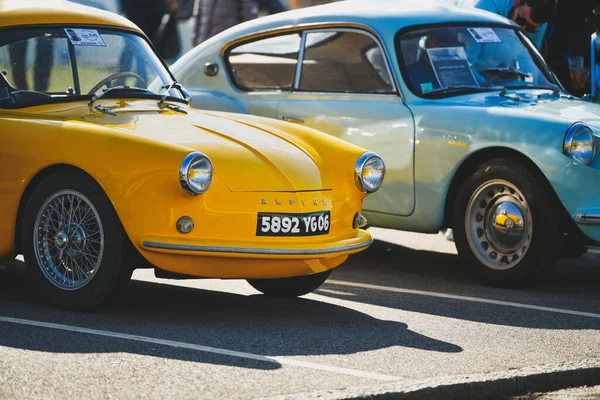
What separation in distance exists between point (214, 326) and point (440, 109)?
2.64 m

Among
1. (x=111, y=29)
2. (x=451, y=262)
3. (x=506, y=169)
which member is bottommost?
(x=451, y=262)

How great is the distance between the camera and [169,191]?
5.64 m

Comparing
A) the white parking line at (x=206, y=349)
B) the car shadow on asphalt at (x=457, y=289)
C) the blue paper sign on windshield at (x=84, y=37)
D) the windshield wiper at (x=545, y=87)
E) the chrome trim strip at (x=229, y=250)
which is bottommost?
the car shadow on asphalt at (x=457, y=289)

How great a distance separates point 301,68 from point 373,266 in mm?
1606

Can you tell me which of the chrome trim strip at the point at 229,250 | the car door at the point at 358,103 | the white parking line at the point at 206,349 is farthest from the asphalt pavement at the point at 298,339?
the car door at the point at 358,103

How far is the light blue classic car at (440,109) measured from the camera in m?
7.09

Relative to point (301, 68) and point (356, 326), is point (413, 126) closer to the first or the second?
point (301, 68)

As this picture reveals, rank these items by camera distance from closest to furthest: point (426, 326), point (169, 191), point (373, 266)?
1. point (169, 191)
2. point (426, 326)
3. point (373, 266)

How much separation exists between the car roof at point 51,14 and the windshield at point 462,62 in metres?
2.07

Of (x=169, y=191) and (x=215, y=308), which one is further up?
(x=169, y=191)

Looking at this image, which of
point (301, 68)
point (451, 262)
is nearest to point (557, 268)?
point (451, 262)

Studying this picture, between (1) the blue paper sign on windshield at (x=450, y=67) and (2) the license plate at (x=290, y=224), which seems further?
(1) the blue paper sign on windshield at (x=450, y=67)

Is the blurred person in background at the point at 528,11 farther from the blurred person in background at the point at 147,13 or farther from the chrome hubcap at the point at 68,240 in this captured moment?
the blurred person in background at the point at 147,13

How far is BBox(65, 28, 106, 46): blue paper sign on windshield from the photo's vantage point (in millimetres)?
6824
